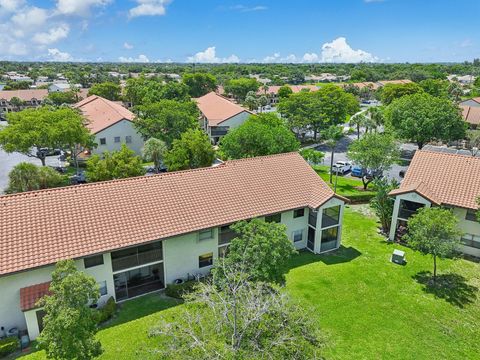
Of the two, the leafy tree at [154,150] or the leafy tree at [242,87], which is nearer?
the leafy tree at [154,150]

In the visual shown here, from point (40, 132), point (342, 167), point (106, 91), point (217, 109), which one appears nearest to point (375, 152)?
point (342, 167)

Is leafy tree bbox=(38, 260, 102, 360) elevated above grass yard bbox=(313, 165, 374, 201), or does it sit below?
above

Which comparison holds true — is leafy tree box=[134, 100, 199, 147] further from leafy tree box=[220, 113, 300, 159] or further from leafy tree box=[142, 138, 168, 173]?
leafy tree box=[220, 113, 300, 159]

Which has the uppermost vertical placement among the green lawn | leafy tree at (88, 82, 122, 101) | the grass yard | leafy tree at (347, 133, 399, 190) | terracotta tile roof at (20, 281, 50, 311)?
leafy tree at (88, 82, 122, 101)

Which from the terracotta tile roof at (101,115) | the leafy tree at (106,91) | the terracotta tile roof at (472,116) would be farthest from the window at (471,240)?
the leafy tree at (106,91)

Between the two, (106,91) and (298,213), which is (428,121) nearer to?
(298,213)

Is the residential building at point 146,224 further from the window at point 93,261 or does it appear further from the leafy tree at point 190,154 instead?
the leafy tree at point 190,154

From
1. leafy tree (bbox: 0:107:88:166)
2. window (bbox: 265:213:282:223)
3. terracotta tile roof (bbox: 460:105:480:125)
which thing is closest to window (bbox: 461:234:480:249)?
window (bbox: 265:213:282:223)
